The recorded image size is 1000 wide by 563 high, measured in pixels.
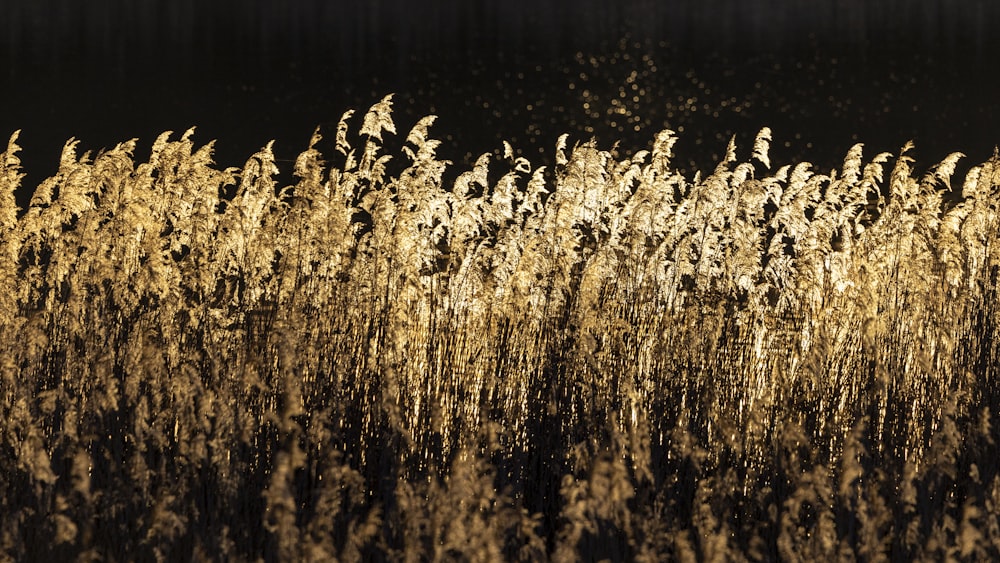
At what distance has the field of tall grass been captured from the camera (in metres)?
4.29

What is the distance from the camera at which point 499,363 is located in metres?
5.24

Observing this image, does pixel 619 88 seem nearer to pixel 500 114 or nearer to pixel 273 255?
pixel 500 114

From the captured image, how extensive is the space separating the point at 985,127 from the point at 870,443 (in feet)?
79.7

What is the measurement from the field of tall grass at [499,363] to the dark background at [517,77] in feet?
49.6

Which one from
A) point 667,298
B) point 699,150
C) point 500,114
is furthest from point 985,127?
point 667,298

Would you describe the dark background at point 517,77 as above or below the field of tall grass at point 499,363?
above

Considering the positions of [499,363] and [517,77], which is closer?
[499,363]

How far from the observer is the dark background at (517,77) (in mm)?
26578

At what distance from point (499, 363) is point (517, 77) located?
3352cm

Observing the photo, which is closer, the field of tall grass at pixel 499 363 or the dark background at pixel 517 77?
the field of tall grass at pixel 499 363

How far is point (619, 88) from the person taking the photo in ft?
121

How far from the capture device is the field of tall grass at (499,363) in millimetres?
4289

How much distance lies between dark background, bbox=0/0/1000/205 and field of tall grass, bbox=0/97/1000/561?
15130 millimetres

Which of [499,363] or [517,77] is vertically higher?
[517,77]
